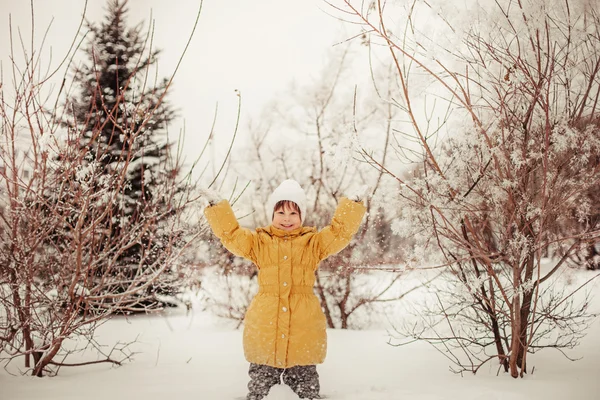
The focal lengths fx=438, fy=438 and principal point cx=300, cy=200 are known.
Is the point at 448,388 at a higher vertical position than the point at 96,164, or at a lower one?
lower

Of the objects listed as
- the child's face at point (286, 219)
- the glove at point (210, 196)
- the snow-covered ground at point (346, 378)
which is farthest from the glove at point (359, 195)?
the snow-covered ground at point (346, 378)

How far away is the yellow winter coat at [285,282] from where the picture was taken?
2459mm

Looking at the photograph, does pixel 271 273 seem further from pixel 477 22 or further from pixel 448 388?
pixel 477 22

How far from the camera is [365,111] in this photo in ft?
21.0

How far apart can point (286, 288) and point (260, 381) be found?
55 cm

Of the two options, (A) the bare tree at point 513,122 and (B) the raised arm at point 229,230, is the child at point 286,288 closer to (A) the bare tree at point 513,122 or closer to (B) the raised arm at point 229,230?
(B) the raised arm at point 229,230

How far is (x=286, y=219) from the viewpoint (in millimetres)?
2656

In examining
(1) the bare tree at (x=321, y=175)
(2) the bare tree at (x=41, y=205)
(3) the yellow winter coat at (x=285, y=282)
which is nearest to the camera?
(3) the yellow winter coat at (x=285, y=282)

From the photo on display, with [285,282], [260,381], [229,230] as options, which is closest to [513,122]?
[285,282]

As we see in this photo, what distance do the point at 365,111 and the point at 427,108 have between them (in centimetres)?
Result: 334

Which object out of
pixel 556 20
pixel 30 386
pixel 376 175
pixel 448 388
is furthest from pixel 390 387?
pixel 376 175

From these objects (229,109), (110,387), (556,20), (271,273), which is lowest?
(110,387)

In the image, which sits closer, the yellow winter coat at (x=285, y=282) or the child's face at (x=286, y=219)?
the yellow winter coat at (x=285, y=282)

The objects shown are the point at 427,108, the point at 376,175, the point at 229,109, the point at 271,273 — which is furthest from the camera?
the point at 376,175
